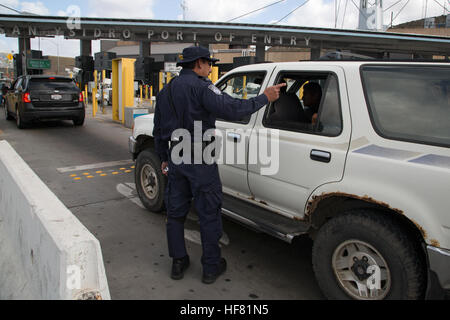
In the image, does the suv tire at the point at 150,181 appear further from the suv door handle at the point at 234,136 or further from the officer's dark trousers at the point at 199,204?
the officer's dark trousers at the point at 199,204

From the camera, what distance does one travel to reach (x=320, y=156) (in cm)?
301

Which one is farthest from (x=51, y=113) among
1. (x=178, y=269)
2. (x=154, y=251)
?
(x=178, y=269)

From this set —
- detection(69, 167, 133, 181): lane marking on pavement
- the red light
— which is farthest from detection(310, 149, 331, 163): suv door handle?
the red light

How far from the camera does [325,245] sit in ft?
9.46

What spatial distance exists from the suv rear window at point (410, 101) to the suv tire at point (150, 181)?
8.77ft

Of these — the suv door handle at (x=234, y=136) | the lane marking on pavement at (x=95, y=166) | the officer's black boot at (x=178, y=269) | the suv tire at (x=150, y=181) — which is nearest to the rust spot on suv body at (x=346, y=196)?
the suv door handle at (x=234, y=136)

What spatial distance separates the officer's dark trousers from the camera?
3137mm

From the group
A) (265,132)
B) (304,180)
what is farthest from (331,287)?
(265,132)

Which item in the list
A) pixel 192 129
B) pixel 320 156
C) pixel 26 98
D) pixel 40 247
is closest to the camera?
pixel 40 247

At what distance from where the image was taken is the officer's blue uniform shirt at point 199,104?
3023 millimetres

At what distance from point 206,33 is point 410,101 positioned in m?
37.1

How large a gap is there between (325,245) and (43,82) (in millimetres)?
11478

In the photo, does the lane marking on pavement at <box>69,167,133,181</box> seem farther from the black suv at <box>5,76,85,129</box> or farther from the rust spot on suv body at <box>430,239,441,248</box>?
the black suv at <box>5,76,85,129</box>

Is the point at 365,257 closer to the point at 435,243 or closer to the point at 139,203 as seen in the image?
the point at 435,243
